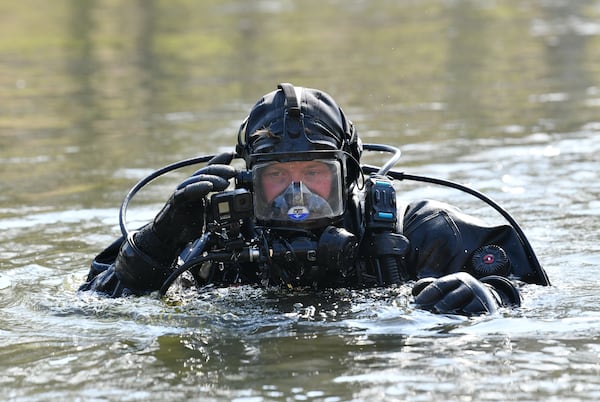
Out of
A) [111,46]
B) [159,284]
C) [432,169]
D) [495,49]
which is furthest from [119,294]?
[111,46]

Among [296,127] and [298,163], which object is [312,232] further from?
[296,127]

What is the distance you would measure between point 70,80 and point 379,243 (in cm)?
1202

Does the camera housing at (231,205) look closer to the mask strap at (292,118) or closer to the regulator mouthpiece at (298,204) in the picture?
the regulator mouthpiece at (298,204)

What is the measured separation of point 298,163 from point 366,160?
461 centimetres

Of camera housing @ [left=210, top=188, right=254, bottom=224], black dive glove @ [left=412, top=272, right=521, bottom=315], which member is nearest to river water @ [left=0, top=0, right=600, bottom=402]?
black dive glove @ [left=412, top=272, right=521, bottom=315]

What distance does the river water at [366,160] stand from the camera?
3.85m

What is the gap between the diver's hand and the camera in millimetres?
4367

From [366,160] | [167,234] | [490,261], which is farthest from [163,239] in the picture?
[366,160]

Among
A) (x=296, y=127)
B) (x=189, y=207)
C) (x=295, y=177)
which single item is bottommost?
(x=189, y=207)

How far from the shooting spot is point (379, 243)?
4562mm

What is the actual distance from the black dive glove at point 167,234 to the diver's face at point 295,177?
6.4 inches

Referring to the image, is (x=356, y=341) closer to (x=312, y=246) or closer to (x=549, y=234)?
(x=312, y=246)

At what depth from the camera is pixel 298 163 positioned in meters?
4.50

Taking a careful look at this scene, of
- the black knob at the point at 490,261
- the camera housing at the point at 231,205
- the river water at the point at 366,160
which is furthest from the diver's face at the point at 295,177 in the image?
the black knob at the point at 490,261
